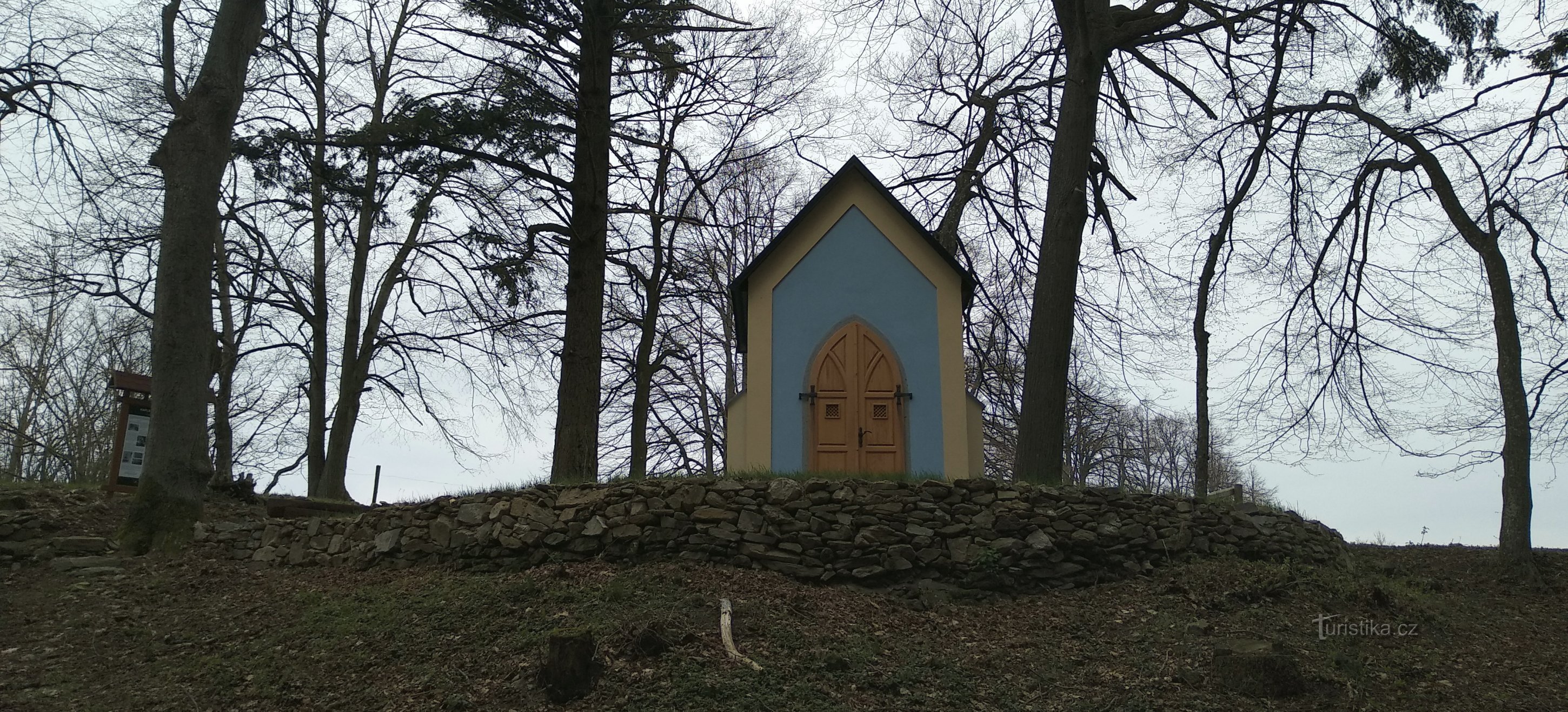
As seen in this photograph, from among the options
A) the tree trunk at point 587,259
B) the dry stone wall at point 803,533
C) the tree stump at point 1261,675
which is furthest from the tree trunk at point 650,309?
the tree stump at point 1261,675

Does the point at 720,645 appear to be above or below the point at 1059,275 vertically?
below

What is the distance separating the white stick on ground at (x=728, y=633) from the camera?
650cm

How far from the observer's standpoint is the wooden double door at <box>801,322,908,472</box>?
34.4 ft

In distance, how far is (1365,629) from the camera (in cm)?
788

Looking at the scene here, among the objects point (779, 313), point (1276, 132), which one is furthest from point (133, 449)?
point (1276, 132)

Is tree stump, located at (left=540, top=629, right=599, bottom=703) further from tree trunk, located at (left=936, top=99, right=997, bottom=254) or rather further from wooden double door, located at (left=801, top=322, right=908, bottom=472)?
tree trunk, located at (left=936, top=99, right=997, bottom=254)

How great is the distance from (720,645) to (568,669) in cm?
115

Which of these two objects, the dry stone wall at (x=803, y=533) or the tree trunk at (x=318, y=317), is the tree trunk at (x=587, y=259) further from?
the tree trunk at (x=318, y=317)

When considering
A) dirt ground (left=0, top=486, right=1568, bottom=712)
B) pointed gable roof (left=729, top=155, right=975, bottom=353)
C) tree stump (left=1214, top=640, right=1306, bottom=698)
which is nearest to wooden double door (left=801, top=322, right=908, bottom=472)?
pointed gable roof (left=729, top=155, right=975, bottom=353)

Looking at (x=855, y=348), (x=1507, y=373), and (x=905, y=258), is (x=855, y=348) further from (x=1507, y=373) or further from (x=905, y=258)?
(x=1507, y=373)

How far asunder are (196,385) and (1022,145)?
1078 centimetres

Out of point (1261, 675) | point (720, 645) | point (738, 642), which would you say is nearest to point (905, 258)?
point (738, 642)

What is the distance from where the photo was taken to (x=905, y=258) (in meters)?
11.0

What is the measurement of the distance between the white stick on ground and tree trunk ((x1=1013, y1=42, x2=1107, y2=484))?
4269 millimetres
